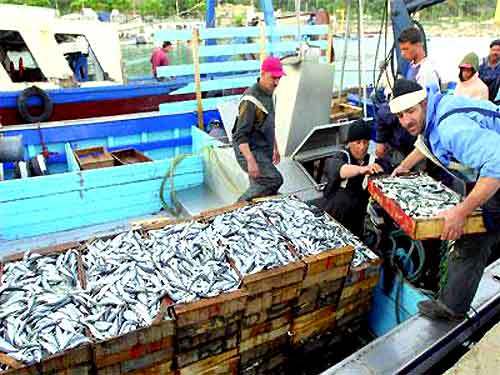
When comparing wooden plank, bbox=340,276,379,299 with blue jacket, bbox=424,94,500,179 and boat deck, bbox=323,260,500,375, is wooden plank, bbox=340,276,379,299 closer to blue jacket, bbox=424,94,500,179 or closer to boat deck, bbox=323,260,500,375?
boat deck, bbox=323,260,500,375

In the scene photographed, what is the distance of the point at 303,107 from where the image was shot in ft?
20.0

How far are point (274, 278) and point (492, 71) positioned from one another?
636 cm

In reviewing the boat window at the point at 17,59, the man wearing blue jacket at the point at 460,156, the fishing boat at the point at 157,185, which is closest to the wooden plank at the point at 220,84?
the fishing boat at the point at 157,185

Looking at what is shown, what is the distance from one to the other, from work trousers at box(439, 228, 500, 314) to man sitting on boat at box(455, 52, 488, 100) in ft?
10.2

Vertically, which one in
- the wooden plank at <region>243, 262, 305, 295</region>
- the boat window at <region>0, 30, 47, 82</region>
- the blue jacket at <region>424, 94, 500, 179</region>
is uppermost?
the boat window at <region>0, 30, 47, 82</region>

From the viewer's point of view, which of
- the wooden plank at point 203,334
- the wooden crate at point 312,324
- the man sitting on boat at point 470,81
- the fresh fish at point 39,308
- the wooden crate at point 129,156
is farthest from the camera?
the wooden crate at point 129,156

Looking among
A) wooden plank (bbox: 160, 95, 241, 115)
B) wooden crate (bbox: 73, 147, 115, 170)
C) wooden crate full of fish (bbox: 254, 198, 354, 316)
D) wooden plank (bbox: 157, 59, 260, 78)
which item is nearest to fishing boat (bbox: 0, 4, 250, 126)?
wooden plank (bbox: 160, 95, 241, 115)

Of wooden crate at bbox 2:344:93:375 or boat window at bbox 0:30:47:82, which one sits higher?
boat window at bbox 0:30:47:82

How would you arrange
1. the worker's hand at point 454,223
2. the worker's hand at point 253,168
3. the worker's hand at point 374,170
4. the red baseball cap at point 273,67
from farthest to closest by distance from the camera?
the worker's hand at point 253,168, the red baseball cap at point 273,67, the worker's hand at point 374,170, the worker's hand at point 454,223

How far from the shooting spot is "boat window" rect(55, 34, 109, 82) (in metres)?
10.4

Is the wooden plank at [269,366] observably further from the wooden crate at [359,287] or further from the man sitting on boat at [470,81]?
the man sitting on boat at [470,81]

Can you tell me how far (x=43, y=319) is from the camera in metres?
2.58

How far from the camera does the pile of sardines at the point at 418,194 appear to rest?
307 cm

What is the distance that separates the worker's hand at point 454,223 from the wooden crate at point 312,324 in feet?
3.88
